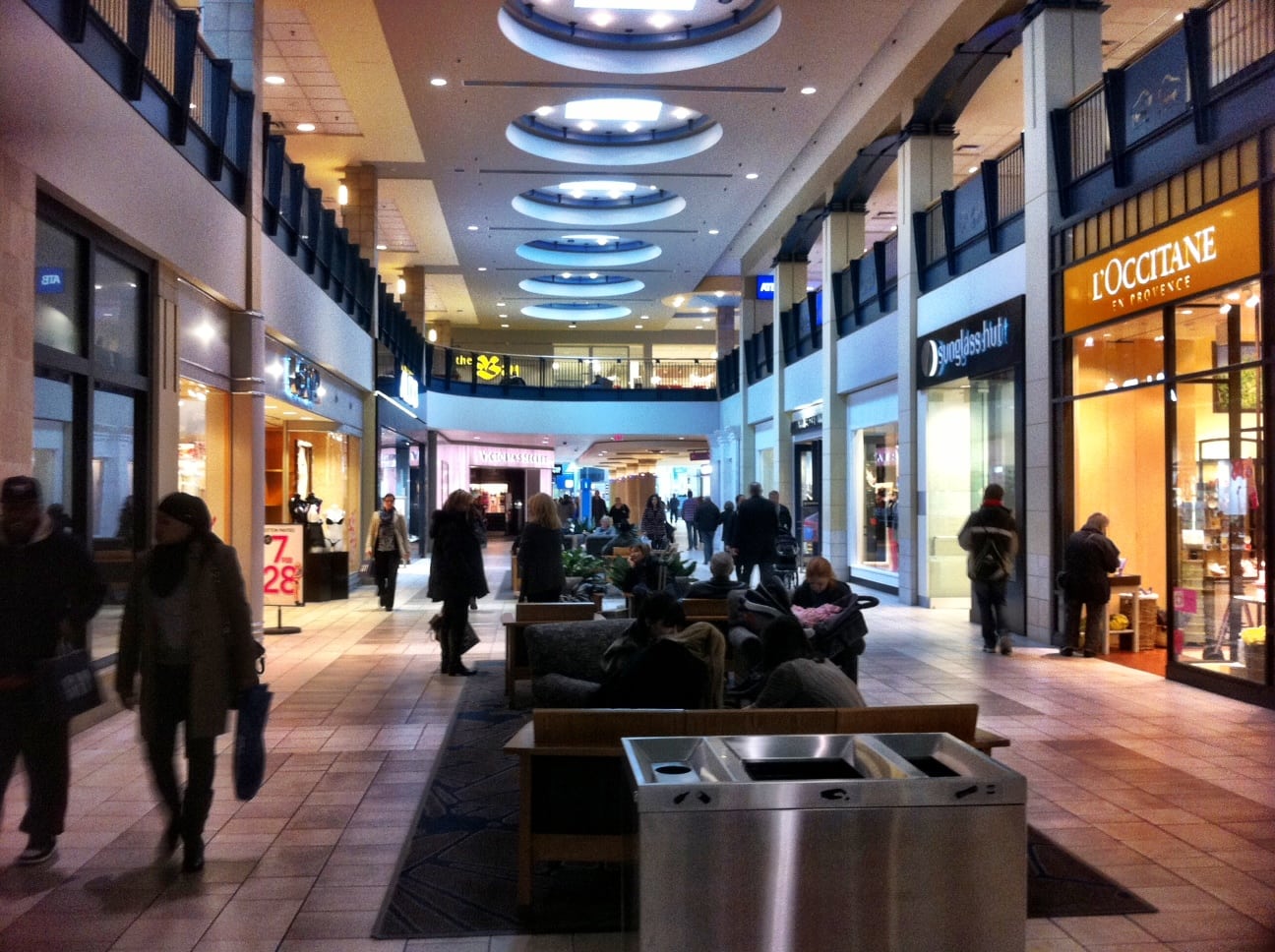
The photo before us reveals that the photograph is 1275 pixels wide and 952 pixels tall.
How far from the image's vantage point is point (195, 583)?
14.1 ft

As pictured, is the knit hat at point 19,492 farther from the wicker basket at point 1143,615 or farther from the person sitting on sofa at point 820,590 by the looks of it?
the wicker basket at point 1143,615

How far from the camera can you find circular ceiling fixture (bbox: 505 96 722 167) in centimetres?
1712

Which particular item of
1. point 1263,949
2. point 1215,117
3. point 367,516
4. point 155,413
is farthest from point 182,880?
point 367,516

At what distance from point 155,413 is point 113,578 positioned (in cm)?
130

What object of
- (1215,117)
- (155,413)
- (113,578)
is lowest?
(113,578)

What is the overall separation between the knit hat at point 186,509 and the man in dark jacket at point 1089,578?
301 inches

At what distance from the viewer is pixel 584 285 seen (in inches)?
1173

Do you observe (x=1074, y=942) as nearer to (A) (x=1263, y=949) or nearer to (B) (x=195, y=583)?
(A) (x=1263, y=949)

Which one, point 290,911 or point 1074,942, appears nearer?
point 1074,942

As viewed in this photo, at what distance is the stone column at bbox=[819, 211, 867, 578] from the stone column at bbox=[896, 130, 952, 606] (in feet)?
11.6

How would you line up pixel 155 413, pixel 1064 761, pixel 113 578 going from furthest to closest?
pixel 155 413 < pixel 113 578 < pixel 1064 761

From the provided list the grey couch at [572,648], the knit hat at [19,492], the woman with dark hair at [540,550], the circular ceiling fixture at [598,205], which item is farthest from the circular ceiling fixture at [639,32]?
the knit hat at [19,492]

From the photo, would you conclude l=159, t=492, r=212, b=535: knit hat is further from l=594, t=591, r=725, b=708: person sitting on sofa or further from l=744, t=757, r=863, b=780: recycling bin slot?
l=744, t=757, r=863, b=780: recycling bin slot

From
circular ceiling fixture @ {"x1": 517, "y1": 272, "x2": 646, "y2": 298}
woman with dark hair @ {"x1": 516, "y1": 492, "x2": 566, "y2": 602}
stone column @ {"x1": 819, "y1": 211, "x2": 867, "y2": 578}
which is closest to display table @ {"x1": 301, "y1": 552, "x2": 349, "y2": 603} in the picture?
woman with dark hair @ {"x1": 516, "y1": 492, "x2": 566, "y2": 602}
